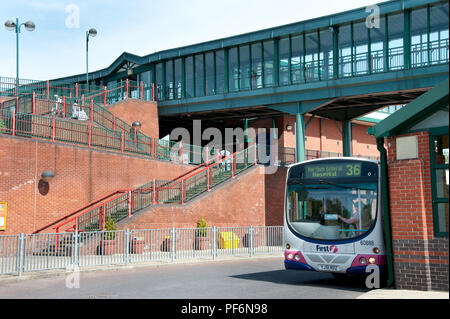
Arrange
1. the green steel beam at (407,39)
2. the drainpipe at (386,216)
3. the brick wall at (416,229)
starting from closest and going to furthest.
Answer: the brick wall at (416,229) → the drainpipe at (386,216) → the green steel beam at (407,39)

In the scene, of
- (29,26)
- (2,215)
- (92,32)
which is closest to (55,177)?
(2,215)

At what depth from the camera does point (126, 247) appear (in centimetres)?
1662

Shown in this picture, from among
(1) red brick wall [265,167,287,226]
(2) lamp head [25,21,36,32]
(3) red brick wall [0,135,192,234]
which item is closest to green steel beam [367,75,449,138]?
(3) red brick wall [0,135,192,234]

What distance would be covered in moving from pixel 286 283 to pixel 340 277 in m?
2.42

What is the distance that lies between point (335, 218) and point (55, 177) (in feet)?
47.0

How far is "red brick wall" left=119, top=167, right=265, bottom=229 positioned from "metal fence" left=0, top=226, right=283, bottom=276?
1.96 metres

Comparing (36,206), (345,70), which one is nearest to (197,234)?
(36,206)

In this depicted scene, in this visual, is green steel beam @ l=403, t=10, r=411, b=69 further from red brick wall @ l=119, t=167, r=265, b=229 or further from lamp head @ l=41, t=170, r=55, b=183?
lamp head @ l=41, t=170, r=55, b=183

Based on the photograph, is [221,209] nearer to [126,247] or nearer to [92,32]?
[126,247]

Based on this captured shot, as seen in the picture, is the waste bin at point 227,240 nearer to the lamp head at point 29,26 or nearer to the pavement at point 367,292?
the pavement at point 367,292

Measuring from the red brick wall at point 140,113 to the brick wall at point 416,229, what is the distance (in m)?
22.6

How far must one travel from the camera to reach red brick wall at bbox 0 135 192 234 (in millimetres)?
20953

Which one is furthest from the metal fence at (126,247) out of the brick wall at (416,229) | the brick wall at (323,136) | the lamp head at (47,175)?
the brick wall at (323,136)

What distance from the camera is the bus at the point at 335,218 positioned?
1167 centimetres
